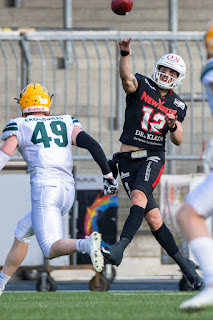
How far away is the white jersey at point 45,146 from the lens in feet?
20.6

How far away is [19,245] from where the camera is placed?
261 inches

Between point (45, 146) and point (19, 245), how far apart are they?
0.87 meters

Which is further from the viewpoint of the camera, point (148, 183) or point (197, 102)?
point (197, 102)

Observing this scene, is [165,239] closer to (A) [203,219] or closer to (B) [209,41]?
(A) [203,219]

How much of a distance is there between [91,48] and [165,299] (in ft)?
19.7

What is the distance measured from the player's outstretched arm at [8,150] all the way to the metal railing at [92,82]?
3905 millimetres

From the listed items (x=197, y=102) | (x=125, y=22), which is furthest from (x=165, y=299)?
(x=125, y=22)

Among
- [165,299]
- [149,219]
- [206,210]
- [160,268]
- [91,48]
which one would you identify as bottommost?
[160,268]

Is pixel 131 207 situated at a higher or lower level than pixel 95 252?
higher

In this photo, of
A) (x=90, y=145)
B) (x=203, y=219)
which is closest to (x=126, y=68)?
A: (x=90, y=145)

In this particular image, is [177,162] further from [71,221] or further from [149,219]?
[149,219]

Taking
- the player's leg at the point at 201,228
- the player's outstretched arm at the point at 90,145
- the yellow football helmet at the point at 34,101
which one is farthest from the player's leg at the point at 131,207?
the player's leg at the point at 201,228

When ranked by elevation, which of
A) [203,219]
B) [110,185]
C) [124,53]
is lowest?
[110,185]

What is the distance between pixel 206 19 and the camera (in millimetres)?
14883
